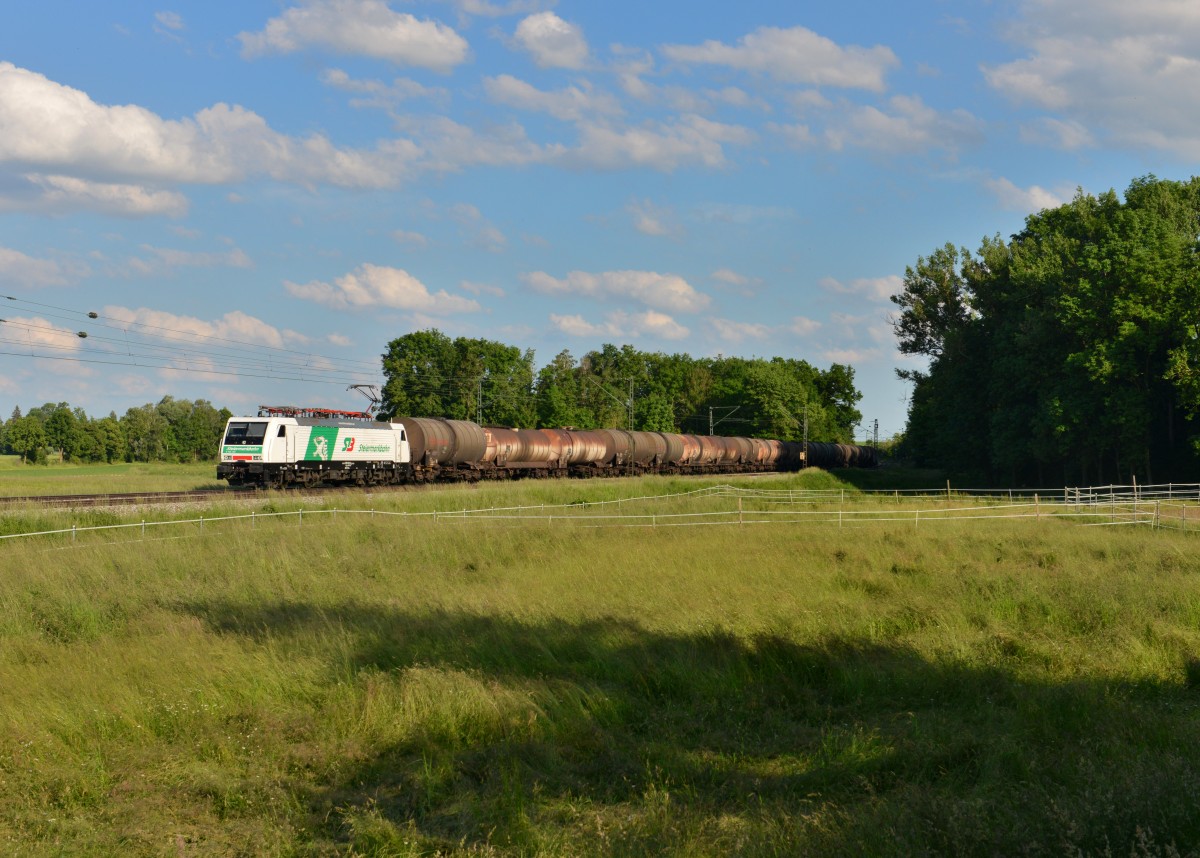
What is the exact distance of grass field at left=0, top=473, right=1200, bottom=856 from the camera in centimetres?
739

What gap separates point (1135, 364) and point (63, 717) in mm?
46255

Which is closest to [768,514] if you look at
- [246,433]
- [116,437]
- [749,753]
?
[246,433]

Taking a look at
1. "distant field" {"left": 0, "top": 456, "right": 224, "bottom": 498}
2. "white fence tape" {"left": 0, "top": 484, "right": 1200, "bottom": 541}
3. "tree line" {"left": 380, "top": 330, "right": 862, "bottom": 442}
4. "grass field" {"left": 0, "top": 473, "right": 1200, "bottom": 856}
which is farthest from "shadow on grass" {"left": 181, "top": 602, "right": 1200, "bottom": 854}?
"tree line" {"left": 380, "top": 330, "right": 862, "bottom": 442}

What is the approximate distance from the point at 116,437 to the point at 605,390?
6236cm

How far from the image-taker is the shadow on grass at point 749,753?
7027mm

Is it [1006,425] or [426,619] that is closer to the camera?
[426,619]

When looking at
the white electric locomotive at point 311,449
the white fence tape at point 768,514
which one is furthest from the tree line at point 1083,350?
the white electric locomotive at point 311,449

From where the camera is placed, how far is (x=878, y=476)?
74750 mm

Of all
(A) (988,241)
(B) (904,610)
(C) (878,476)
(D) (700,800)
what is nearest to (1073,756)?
(D) (700,800)

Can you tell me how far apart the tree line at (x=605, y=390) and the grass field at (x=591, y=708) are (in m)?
73.4

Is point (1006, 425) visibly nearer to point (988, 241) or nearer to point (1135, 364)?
point (1135, 364)

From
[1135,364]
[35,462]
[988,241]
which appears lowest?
[35,462]

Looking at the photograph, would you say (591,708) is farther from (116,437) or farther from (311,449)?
(116,437)

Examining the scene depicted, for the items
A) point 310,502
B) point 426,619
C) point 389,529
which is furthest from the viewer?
point 310,502
